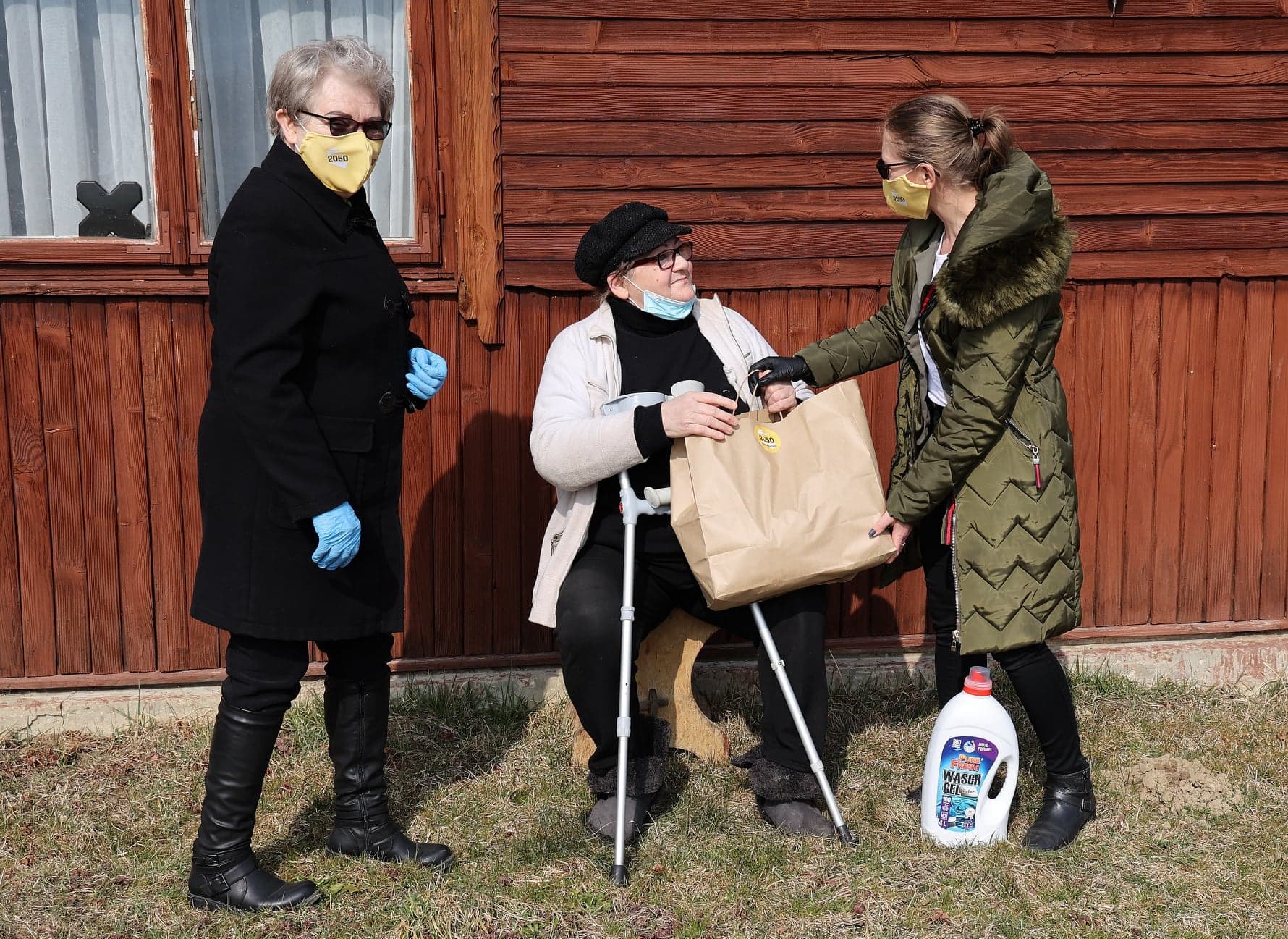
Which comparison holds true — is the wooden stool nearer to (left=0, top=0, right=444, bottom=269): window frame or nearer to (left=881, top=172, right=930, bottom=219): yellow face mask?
(left=881, top=172, right=930, bottom=219): yellow face mask

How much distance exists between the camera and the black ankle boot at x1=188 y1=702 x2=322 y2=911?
3.17 m

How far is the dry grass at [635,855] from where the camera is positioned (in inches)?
127

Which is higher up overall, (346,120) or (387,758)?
(346,120)

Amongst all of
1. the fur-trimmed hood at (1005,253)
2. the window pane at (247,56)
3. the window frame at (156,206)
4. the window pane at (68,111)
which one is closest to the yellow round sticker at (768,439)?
the fur-trimmed hood at (1005,253)

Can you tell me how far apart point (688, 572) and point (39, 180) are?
264 cm

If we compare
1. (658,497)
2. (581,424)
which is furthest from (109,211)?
(658,497)

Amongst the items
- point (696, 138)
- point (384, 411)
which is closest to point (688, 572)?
point (384, 411)

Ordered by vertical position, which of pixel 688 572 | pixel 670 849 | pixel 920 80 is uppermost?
pixel 920 80

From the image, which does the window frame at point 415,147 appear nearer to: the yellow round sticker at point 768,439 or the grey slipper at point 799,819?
the yellow round sticker at point 768,439

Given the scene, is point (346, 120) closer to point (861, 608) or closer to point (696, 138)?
point (696, 138)

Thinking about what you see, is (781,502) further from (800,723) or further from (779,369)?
(800,723)

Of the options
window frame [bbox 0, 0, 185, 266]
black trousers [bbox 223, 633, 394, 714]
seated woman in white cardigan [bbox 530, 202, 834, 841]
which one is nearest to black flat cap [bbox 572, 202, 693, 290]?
seated woman in white cardigan [bbox 530, 202, 834, 841]

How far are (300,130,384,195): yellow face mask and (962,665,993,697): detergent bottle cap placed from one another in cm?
220

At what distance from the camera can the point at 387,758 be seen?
14.0 ft
